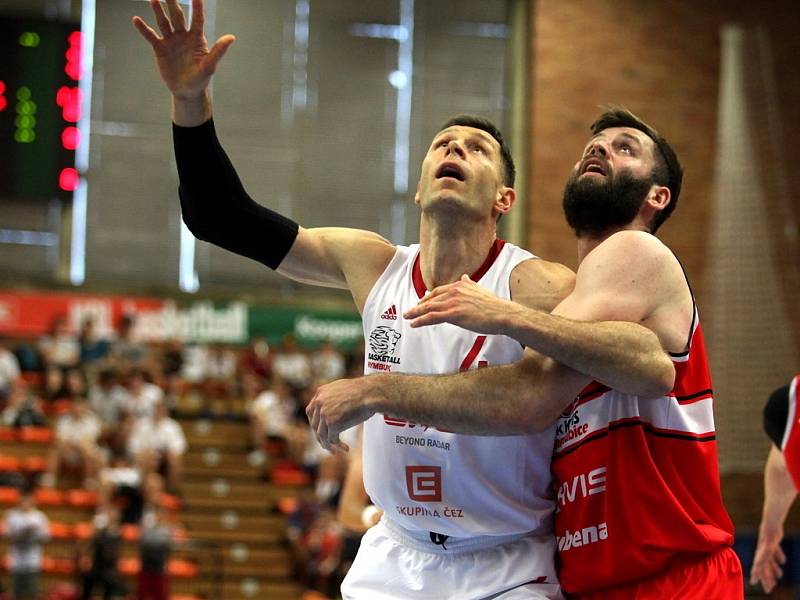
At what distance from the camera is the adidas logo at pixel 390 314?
464 cm

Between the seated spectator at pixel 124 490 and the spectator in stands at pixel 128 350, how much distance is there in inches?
132

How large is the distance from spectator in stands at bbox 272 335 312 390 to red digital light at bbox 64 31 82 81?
6466 mm

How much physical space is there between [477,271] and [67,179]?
46.2ft

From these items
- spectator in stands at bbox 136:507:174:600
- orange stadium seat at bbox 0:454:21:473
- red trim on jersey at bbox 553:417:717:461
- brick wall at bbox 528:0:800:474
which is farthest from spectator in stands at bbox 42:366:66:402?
red trim on jersey at bbox 553:417:717:461

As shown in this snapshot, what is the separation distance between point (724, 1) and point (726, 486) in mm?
8539

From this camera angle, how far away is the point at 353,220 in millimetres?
22906

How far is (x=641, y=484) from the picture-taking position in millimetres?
4031

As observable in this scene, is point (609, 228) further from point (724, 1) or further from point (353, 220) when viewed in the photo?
point (353, 220)

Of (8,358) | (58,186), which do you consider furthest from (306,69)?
(8,358)

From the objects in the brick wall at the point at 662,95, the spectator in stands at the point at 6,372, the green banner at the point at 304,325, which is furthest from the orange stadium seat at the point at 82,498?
the brick wall at the point at 662,95

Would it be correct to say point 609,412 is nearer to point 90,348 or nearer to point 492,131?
point 492,131

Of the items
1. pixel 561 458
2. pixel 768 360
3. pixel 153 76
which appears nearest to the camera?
pixel 561 458

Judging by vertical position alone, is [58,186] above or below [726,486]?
above

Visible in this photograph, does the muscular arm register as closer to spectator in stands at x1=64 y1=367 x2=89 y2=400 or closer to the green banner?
spectator in stands at x1=64 y1=367 x2=89 y2=400
